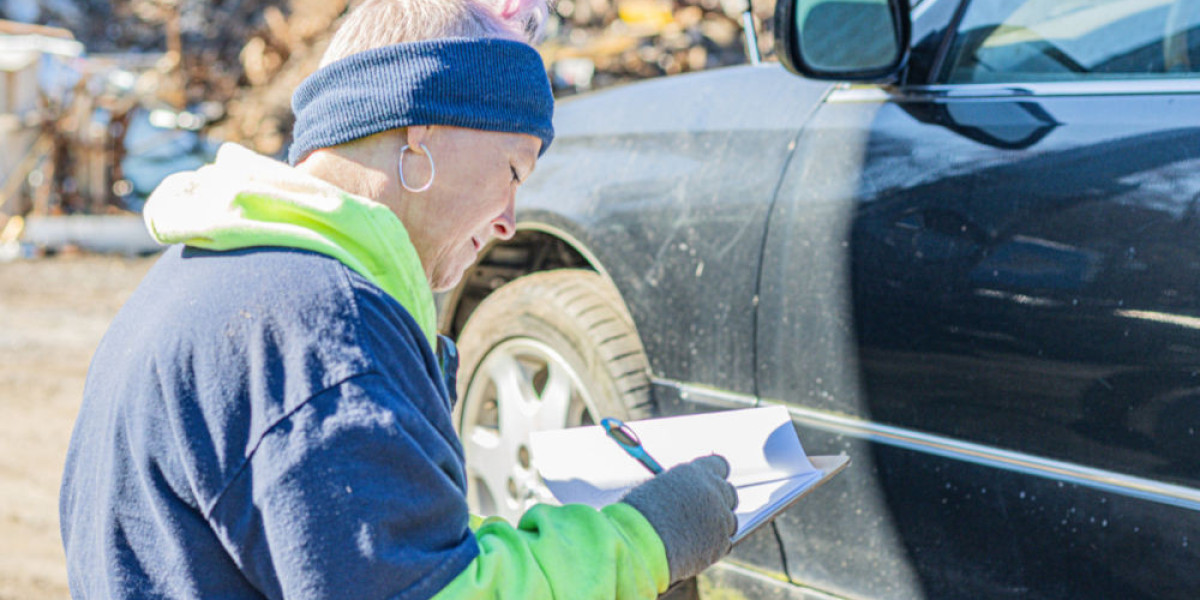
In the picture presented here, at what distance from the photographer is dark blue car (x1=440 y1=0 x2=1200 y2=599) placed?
1.70 meters

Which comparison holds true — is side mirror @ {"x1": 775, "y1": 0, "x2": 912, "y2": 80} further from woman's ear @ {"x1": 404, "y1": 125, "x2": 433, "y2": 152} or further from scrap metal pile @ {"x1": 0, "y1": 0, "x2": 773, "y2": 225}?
scrap metal pile @ {"x1": 0, "y1": 0, "x2": 773, "y2": 225}

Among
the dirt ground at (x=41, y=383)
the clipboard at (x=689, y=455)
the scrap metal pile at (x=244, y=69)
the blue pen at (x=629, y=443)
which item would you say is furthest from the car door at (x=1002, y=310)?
the scrap metal pile at (x=244, y=69)

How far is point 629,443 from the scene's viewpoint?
1.66m

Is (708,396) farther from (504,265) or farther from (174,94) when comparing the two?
(174,94)

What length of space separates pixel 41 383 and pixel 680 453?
17.7ft

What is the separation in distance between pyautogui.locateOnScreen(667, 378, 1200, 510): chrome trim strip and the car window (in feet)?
2.23

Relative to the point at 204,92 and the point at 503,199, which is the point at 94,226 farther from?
the point at 503,199

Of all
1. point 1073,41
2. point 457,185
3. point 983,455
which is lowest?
point 983,455

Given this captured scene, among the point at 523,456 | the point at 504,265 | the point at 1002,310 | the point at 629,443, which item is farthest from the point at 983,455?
the point at 504,265

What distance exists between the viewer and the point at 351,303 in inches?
45.8

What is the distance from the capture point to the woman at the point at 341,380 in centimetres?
112

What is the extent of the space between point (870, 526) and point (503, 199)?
3.51ft

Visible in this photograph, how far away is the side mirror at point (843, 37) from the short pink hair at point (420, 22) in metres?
0.91

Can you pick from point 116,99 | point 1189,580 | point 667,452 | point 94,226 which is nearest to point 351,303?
point 667,452
